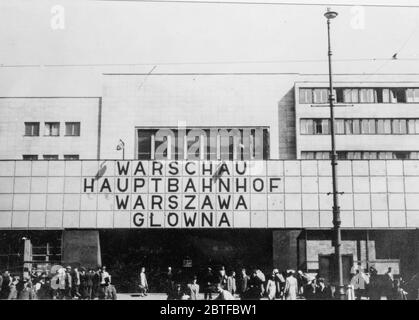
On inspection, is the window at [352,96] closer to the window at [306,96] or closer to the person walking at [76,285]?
the window at [306,96]

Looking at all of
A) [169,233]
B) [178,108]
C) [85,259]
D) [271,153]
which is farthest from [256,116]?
[85,259]

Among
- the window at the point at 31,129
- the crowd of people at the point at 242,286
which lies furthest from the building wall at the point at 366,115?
the window at the point at 31,129

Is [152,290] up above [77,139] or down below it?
below

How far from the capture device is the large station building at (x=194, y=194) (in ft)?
89.7

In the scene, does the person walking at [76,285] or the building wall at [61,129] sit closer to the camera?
the person walking at [76,285]

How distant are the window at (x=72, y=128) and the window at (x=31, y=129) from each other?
1.78m

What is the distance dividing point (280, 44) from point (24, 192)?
637 inches

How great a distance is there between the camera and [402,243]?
1104 inches

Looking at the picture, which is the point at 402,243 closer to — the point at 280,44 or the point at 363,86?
the point at 363,86

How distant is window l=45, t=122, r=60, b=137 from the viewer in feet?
104

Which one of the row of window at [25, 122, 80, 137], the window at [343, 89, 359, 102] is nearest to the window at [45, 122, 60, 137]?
the row of window at [25, 122, 80, 137]

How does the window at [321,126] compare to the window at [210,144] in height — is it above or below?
above

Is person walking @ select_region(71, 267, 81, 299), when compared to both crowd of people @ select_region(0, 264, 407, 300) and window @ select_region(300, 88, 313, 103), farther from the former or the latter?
window @ select_region(300, 88, 313, 103)

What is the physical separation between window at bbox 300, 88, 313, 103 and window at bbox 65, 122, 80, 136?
48.6ft
